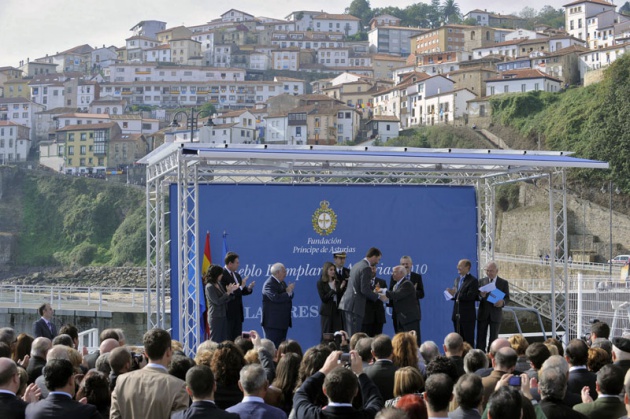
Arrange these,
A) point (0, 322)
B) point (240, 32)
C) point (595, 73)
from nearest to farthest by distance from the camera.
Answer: point (0, 322)
point (595, 73)
point (240, 32)

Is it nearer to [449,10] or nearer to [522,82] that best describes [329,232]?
[522,82]

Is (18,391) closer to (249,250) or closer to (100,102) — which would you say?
(249,250)

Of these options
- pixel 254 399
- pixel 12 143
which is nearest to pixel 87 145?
pixel 12 143

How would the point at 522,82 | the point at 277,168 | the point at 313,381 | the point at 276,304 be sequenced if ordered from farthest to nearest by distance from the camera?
the point at 522,82, the point at 277,168, the point at 276,304, the point at 313,381

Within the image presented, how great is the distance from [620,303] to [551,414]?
11617 millimetres

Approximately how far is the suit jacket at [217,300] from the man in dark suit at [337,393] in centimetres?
603

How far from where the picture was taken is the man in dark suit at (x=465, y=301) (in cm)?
1337

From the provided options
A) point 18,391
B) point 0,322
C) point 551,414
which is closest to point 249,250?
point 18,391

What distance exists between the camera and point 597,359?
7.76 m

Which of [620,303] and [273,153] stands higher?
[273,153]

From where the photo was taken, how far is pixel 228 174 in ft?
48.0

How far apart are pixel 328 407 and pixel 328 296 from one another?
7.92 meters

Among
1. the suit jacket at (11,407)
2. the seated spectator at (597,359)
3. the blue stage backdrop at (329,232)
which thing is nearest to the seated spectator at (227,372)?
the suit jacket at (11,407)

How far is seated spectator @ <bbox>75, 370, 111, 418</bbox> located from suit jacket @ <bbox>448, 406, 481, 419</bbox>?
2.43m
